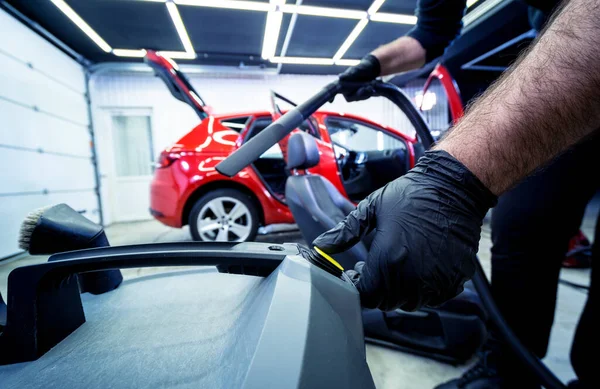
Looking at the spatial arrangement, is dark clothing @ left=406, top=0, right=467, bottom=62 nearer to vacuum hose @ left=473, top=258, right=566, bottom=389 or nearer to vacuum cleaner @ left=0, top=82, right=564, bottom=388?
vacuum hose @ left=473, top=258, right=566, bottom=389

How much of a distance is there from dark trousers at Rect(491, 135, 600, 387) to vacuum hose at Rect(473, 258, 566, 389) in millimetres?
35

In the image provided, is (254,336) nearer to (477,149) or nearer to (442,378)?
(477,149)

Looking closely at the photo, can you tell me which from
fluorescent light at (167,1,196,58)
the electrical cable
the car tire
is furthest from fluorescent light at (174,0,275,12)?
the electrical cable

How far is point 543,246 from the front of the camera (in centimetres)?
83

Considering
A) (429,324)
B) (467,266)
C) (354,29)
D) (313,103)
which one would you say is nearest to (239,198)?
(313,103)

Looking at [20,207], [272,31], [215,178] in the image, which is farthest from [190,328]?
[272,31]

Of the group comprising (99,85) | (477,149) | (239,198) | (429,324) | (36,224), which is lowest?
(429,324)

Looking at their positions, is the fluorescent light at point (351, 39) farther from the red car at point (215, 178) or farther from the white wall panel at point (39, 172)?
the white wall panel at point (39, 172)

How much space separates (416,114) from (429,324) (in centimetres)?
93

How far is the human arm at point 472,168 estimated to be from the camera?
0.35m

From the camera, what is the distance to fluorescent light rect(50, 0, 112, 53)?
3300 millimetres

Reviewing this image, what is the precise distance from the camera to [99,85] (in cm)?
496

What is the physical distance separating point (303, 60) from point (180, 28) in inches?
89.2

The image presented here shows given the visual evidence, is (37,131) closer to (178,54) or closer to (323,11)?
(178,54)
